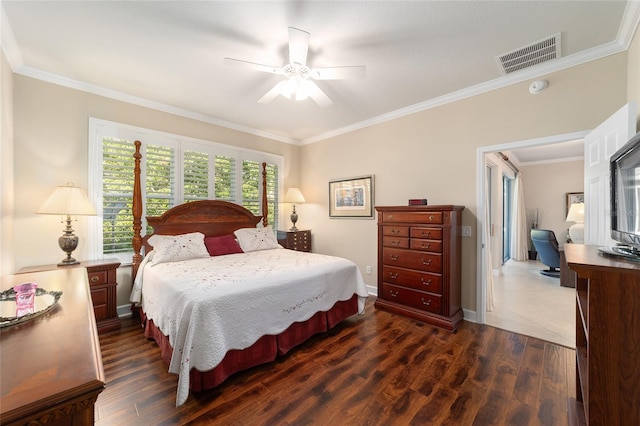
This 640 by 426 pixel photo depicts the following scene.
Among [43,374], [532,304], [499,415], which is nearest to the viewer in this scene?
[43,374]

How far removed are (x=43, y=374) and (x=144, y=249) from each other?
301 cm

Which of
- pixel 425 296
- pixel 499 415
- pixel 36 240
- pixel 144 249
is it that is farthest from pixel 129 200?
pixel 499 415

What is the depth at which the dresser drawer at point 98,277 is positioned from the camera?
8.82 ft

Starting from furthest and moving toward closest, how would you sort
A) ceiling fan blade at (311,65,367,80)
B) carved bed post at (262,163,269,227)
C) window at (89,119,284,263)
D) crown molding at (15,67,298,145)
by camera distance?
1. carved bed post at (262,163,269,227)
2. window at (89,119,284,263)
3. crown molding at (15,67,298,145)
4. ceiling fan blade at (311,65,367,80)

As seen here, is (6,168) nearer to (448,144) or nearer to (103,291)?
(103,291)

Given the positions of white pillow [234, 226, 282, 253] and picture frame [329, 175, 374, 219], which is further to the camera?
picture frame [329, 175, 374, 219]

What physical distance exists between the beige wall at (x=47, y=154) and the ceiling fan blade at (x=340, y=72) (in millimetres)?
2642

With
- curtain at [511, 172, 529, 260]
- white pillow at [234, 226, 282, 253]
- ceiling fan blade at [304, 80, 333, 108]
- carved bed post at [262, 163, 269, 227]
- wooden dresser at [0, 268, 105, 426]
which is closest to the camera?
wooden dresser at [0, 268, 105, 426]

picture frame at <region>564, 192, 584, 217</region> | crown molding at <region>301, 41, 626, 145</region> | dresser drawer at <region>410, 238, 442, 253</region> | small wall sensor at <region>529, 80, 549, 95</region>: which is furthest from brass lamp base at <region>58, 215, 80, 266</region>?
picture frame at <region>564, 192, 584, 217</region>

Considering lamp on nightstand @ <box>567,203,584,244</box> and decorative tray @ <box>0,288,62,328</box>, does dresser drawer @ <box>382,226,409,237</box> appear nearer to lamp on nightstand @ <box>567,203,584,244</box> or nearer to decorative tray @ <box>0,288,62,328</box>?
decorative tray @ <box>0,288,62,328</box>

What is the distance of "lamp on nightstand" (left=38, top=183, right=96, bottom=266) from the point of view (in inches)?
99.7

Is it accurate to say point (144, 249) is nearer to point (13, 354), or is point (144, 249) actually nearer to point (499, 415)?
point (13, 354)

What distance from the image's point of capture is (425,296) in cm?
308

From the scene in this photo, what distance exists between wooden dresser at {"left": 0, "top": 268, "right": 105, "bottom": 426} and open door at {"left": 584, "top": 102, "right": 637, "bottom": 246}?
9.94ft
